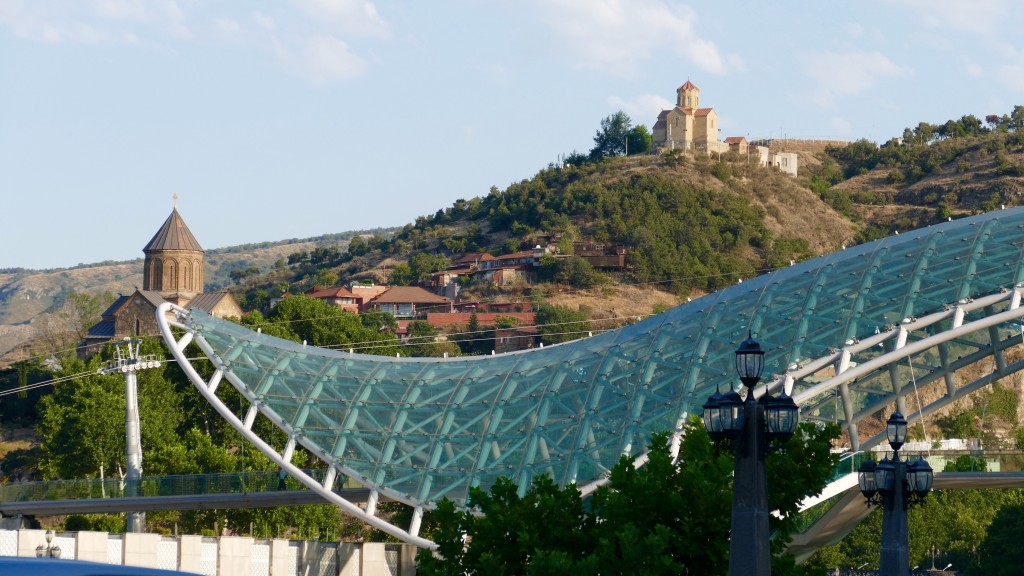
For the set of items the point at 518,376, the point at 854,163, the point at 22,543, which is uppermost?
the point at 854,163

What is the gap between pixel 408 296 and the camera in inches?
6462

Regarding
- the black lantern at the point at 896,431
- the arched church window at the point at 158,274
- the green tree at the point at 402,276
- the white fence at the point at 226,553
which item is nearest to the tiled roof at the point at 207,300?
the arched church window at the point at 158,274

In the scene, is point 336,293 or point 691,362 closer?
point 691,362

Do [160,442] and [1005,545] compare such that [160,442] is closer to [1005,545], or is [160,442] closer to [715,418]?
[1005,545]

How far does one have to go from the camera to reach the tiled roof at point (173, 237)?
14425 centimetres

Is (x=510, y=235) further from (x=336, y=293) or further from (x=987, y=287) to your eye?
(x=987, y=287)

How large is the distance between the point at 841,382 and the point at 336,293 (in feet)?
411

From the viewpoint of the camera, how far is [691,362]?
152 ft

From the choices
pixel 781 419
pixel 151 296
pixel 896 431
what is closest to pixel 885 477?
pixel 896 431

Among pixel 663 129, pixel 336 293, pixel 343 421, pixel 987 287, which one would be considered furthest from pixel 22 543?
pixel 663 129

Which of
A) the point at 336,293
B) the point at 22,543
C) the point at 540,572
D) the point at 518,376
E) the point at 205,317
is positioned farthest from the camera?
the point at 336,293

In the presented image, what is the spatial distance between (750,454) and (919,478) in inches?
267

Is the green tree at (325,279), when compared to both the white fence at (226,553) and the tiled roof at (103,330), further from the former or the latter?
the white fence at (226,553)

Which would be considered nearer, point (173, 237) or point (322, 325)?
point (322, 325)
